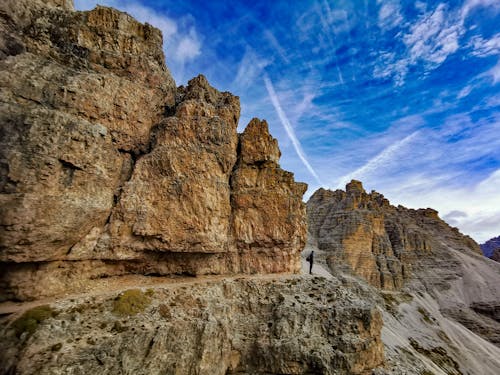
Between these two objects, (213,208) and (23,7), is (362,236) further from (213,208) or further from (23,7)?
(23,7)

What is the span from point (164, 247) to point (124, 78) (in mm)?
20082

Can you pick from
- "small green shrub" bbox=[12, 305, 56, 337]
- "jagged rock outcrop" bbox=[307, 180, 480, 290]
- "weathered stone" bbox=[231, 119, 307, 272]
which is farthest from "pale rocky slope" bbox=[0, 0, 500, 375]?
"jagged rock outcrop" bbox=[307, 180, 480, 290]

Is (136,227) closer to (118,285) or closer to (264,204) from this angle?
(118,285)

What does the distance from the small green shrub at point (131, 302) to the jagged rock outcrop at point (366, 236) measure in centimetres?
7733

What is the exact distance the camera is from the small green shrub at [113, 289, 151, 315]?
19891 millimetres

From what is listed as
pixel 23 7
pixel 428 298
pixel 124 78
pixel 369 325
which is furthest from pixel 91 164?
pixel 428 298

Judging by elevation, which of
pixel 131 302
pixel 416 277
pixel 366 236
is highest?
pixel 366 236

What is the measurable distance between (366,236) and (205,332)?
287ft

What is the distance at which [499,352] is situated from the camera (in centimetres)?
6291

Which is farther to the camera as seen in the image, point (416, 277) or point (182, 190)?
point (416, 277)

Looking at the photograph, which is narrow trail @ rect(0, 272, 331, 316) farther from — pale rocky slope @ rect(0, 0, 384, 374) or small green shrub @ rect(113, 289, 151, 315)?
small green shrub @ rect(113, 289, 151, 315)

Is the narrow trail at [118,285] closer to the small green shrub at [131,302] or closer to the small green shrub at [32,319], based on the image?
the small green shrub at [32,319]

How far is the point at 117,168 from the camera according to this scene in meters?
25.6

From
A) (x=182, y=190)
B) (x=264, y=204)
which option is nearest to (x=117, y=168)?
(x=182, y=190)
